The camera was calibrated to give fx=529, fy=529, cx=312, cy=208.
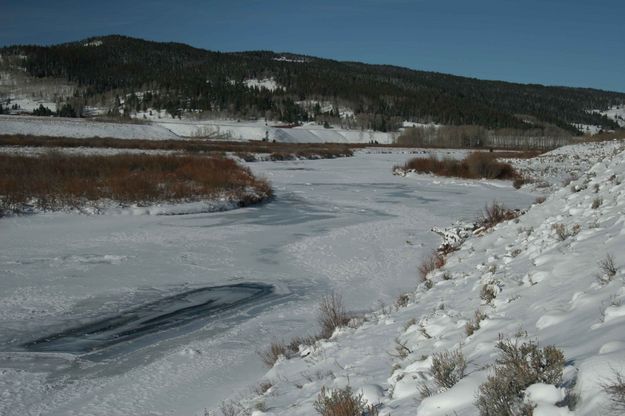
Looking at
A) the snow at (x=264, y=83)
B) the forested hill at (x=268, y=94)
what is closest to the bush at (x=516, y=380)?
the forested hill at (x=268, y=94)

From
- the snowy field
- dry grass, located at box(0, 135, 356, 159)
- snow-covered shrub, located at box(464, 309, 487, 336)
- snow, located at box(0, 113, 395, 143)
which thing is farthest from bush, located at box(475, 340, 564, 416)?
snow, located at box(0, 113, 395, 143)

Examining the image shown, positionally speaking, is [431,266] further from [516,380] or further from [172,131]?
[172,131]

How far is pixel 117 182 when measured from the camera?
20344mm

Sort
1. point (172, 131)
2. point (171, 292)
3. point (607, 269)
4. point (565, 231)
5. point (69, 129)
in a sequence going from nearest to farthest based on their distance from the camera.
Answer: point (607, 269) < point (565, 231) < point (171, 292) < point (69, 129) < point (172, 131)

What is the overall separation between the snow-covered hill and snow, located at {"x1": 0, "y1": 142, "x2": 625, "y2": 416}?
2 centimetres

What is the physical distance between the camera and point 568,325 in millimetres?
4004

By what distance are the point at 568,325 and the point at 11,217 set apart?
1669 centimetres

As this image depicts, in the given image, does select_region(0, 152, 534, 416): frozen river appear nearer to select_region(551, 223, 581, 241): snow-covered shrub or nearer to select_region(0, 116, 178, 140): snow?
select_region(551, 223, 581, 241): snow-covered shrub

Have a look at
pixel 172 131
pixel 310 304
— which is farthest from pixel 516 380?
pixel 172 131

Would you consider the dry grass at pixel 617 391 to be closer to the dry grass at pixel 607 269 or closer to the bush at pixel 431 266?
the dry grass at pixel 607 269

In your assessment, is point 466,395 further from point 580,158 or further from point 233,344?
point 580,158

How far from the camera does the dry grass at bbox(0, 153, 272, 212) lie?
1798cm

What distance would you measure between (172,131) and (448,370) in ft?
349

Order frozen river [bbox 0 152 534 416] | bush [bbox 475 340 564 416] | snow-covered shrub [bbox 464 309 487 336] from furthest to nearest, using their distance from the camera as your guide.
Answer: frozen river [bbox 0 152 534 416]
snow-covered shrub [bbox 464 309 487 336]
bush [bbox 475 340 564 416]
